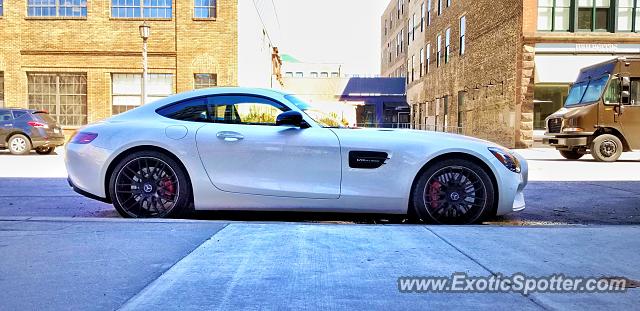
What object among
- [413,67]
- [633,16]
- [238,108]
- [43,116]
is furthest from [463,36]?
[238,108]

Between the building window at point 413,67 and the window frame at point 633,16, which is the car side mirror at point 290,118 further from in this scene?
the building window at point 413,67

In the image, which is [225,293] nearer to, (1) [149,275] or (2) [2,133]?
(1) [149,275]

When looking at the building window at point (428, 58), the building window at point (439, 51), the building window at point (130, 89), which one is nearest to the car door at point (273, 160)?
the building window at point (130, 89)

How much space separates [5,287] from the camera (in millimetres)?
3160

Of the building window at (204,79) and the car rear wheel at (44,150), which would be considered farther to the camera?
the building window at (204,79)

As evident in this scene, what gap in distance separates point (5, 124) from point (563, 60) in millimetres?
20374

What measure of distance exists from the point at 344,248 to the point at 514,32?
2222cm

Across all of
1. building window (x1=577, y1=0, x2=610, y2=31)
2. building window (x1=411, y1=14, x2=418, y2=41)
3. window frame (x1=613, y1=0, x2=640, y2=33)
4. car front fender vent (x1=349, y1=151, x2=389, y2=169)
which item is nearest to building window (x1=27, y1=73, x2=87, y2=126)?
building window (x1=577, y1=0, x2=610, y2=31)

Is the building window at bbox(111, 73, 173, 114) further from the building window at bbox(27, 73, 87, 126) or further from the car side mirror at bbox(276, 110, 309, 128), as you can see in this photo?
the car side mirror at bbox(276, 110, 309, 128)

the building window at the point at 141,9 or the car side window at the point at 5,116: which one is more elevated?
the building window at the point at 141,9

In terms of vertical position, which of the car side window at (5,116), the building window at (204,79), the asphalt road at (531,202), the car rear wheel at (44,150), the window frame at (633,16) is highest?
the window frame at (633,16)

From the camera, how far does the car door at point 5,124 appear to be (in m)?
16.9

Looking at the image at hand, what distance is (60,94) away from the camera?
24078 millimetres

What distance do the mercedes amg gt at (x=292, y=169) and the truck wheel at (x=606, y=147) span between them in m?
11.0
